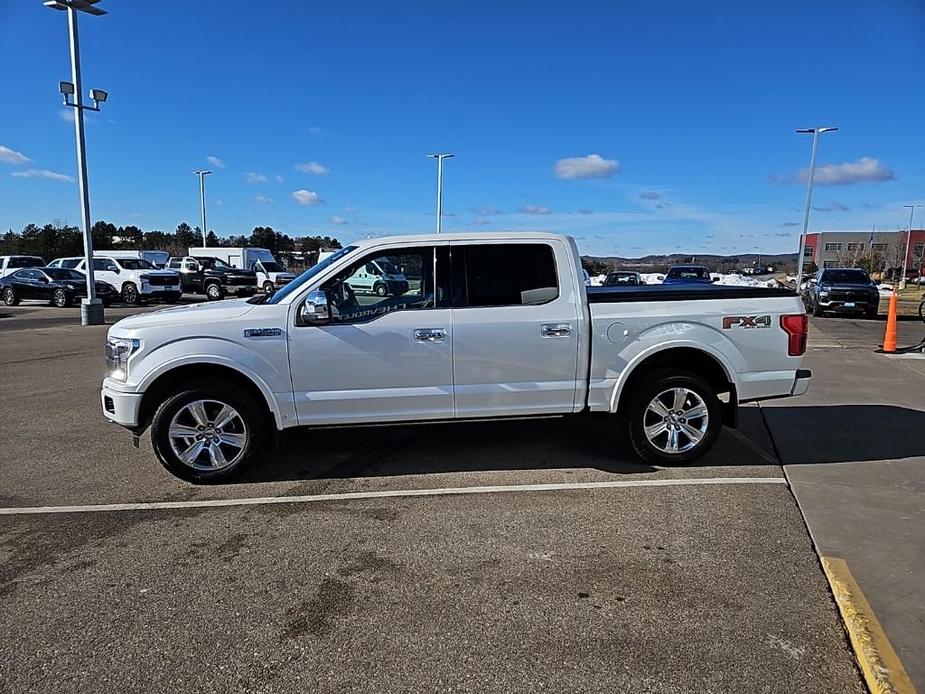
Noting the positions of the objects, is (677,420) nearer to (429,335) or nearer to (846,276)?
(429,335)

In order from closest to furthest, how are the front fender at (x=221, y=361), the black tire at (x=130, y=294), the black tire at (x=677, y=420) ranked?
1. the front fender at (x=221, y=361)
2. the black tire at (x=677, y=420)
3. the black tire at (x=130, y=294)

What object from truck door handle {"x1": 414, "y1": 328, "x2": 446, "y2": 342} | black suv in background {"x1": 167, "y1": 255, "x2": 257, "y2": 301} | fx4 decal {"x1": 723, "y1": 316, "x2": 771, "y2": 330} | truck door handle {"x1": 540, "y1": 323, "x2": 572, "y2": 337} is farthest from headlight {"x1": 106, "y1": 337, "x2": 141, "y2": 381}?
black suv in background {"x1": 167, "y1": 255, "x2": 257, "y2": 301}

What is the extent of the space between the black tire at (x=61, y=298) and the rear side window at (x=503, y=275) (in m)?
25.1

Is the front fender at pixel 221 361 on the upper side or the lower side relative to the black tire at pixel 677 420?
upper

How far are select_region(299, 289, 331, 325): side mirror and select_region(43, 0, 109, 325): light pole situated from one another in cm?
1617

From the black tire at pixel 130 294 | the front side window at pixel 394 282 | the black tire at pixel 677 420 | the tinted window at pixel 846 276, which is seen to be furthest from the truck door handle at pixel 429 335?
the black tire at pixel 130 294

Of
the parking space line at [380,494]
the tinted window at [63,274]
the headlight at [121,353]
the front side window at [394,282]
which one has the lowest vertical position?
the parking space line at [380,494]

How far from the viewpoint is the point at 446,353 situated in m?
5.17

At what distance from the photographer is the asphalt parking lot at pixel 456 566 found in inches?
→ 113

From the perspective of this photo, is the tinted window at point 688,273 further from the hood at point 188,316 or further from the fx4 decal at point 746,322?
the hood at point 188,316

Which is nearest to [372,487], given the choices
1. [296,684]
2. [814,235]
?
[296,684]

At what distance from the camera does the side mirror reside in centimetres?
503

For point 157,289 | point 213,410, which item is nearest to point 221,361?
point 213,410

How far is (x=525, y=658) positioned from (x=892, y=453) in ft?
15.1
